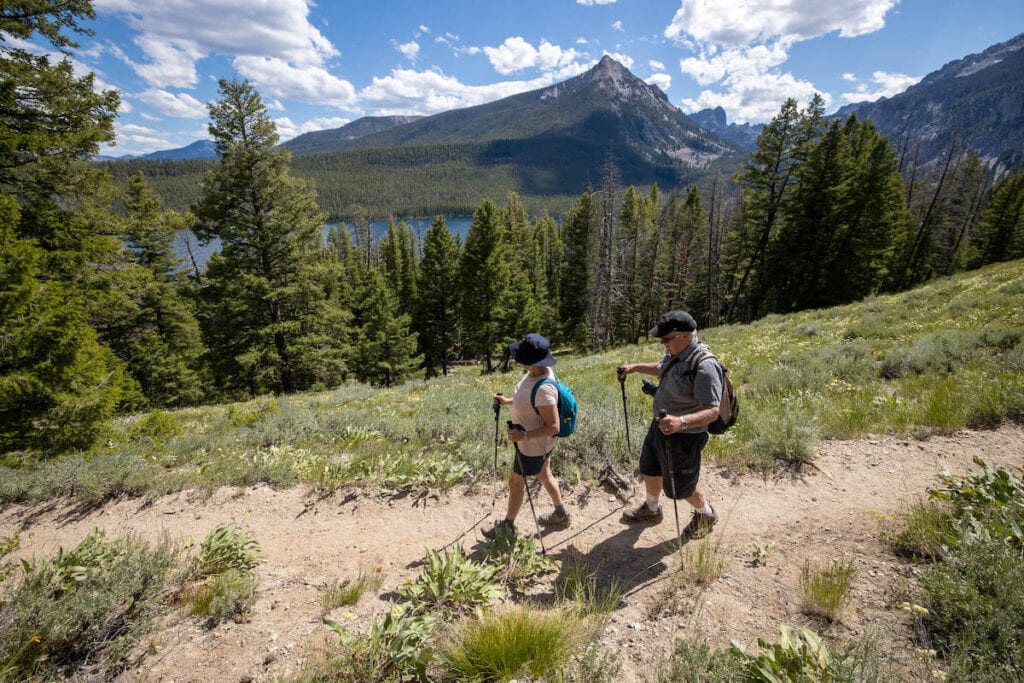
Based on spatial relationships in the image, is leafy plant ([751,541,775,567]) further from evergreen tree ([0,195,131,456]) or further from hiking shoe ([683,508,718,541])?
evergreen tree ([0,195,131,456])

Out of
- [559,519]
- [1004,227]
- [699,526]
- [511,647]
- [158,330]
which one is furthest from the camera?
[1004,227]

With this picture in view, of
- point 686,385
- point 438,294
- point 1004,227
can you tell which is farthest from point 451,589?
point 1004,227

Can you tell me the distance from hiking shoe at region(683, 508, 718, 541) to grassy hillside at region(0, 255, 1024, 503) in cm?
176

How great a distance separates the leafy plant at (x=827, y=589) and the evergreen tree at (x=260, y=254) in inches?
767

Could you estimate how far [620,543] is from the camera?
198 inches

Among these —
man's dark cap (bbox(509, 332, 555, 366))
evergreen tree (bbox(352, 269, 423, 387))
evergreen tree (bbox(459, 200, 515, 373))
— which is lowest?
evergreen tree (bbox(352, 269, 423, 387))

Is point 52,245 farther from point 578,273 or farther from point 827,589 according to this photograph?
point 578,273

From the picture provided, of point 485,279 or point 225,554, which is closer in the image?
point 225,554

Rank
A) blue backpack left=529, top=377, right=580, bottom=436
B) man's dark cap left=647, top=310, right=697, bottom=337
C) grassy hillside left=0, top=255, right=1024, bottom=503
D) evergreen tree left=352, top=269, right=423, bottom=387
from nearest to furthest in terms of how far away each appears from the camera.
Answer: man's dark cap left=647, top=310, right=697, bottom=337 → blue backpack left=529, top=377, right=580, bottom=436 → grassy hillside left=0, top=255, right=1024, bottom=503 → evergreen tree left=352, top=269, right=423, bottom=387

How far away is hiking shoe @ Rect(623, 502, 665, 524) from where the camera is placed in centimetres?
528

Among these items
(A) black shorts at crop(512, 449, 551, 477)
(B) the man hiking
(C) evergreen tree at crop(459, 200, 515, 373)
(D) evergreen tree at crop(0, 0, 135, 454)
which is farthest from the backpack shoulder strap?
(C) evergreen tree at crop(459, 200, 515, 373)

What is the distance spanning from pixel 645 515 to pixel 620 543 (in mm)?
514

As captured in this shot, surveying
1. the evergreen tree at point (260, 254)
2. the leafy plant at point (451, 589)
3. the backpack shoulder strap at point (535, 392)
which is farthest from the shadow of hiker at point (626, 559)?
the evergreen tree at point (260, 254)

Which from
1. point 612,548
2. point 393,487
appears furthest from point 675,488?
point 393,487
